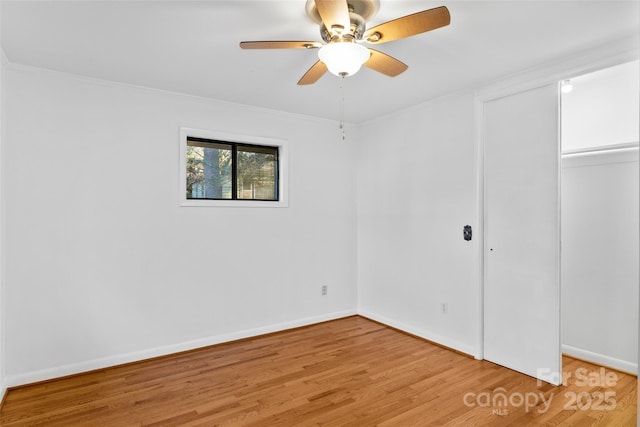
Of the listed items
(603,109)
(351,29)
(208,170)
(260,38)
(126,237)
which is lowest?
(126,237)

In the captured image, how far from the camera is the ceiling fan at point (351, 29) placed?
5.76ft

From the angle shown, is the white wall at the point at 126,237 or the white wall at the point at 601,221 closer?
the white wall at the point at 126,237

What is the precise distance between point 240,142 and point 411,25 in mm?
2520

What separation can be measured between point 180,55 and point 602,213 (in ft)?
12.6

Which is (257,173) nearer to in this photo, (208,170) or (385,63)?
(208,170)

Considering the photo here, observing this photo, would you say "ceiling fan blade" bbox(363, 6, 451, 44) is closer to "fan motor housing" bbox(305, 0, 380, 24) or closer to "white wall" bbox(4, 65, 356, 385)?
"fan motor housing" bbox(305, 0, 380, 24)

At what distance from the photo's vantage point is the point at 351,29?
2068 millimetres

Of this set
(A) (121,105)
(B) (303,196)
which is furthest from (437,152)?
(A) (121,105)

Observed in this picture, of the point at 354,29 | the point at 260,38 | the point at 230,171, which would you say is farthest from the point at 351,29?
the point at 230,171

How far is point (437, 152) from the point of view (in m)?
3.78

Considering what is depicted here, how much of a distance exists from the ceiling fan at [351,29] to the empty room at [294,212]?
0.05 feet

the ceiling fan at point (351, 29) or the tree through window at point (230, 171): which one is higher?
the ceiling fan at point (351, 29)

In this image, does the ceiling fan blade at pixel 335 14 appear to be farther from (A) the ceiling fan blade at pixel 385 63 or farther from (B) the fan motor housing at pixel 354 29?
(A) the ceiling fan blade at pixel 385 63

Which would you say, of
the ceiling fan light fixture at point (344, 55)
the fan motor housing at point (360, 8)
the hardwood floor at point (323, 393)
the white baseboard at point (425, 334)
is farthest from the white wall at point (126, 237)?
the ceiling fan light fixture at point (344, 55)
